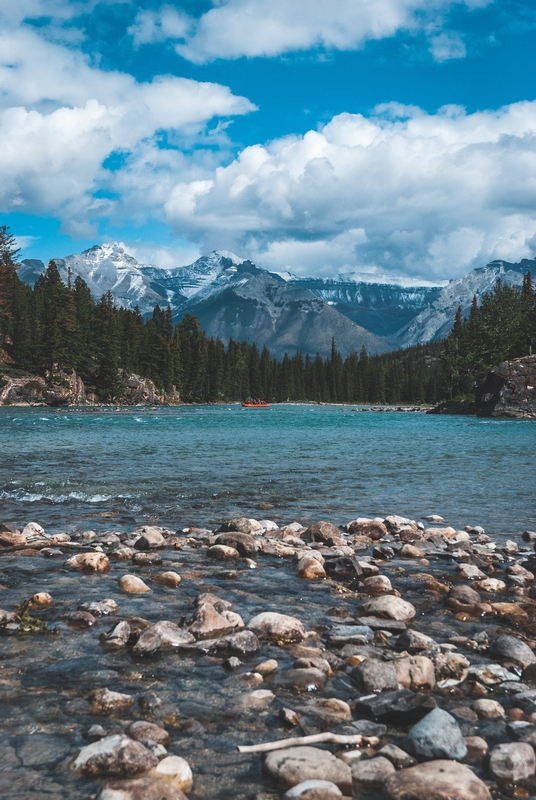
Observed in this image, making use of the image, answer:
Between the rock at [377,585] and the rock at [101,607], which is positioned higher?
the rock at [101,607]

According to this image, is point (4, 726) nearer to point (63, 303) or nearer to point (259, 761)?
point (259, 761)

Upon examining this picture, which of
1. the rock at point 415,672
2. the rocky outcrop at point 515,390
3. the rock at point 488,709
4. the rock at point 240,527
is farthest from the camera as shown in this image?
the rocky outcrop at point 515,390

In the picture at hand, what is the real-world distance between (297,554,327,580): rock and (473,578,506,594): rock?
2.05 meters

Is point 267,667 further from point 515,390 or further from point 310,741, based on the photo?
point 515,390

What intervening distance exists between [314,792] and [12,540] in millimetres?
7236

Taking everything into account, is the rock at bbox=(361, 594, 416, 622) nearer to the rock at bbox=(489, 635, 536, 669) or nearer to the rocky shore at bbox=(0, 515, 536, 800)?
the rocky shore at bbox=(0, 515, 536, 800)

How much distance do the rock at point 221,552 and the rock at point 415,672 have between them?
4.21 meters

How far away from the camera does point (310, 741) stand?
3576 millimetres

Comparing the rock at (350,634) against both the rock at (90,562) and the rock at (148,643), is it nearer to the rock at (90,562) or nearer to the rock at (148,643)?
the rock at (148,643)

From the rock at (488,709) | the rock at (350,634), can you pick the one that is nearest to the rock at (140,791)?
the rock at (488,709)

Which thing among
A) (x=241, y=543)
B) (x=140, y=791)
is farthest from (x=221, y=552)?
(x=140, y=791)

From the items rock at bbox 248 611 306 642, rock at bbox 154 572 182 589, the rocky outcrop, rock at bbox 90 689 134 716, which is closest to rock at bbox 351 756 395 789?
rock at bbox 90 689 134 716

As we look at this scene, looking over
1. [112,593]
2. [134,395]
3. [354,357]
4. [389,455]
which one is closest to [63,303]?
[134,395]

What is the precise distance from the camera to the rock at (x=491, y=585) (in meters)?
7.11
